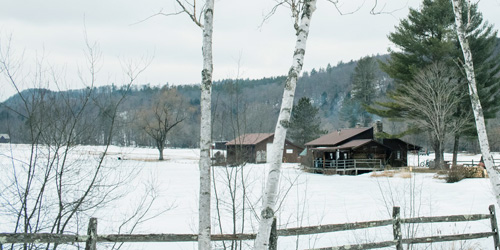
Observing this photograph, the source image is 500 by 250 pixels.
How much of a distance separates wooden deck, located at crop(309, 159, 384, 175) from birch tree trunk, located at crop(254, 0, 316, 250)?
27.9m

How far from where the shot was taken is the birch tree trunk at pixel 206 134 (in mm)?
3943

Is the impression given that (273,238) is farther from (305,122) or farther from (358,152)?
(305,122)

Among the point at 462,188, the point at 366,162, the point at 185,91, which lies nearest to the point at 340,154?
the point at 366,162

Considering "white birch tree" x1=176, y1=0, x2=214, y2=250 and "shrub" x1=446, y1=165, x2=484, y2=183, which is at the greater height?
"white birch tree" x1=176, y1=0, x2=214, y2=250

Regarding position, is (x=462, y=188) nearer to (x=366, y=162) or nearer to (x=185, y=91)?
(x=366, y=162)

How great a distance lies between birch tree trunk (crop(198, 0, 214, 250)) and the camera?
3.94 m

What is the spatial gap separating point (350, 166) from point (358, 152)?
5.68 ft

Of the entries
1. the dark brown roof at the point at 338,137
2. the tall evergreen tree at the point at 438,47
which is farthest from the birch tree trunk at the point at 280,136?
the dark brown roof at the point at 338,137

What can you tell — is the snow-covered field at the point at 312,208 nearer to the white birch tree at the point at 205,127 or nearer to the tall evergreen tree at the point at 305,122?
the white birch tree at the point at 205,127

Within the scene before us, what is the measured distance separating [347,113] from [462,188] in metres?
60.7

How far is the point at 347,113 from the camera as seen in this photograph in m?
77.6

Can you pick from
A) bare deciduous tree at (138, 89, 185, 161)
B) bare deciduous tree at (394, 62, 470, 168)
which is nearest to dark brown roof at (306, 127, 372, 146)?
bare deciduous tree at (394, 62, 470, 168)

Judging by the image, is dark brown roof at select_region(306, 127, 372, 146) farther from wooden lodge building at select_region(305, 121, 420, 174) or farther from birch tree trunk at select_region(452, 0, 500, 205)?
birch tree trunk at select_region(452, 0, 500, 205)

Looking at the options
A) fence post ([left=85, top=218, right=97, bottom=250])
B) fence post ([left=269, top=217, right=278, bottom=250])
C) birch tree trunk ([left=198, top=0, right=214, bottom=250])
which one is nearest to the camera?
birch tree trunk ([left=198, top=0, right=214, bottom=250])
